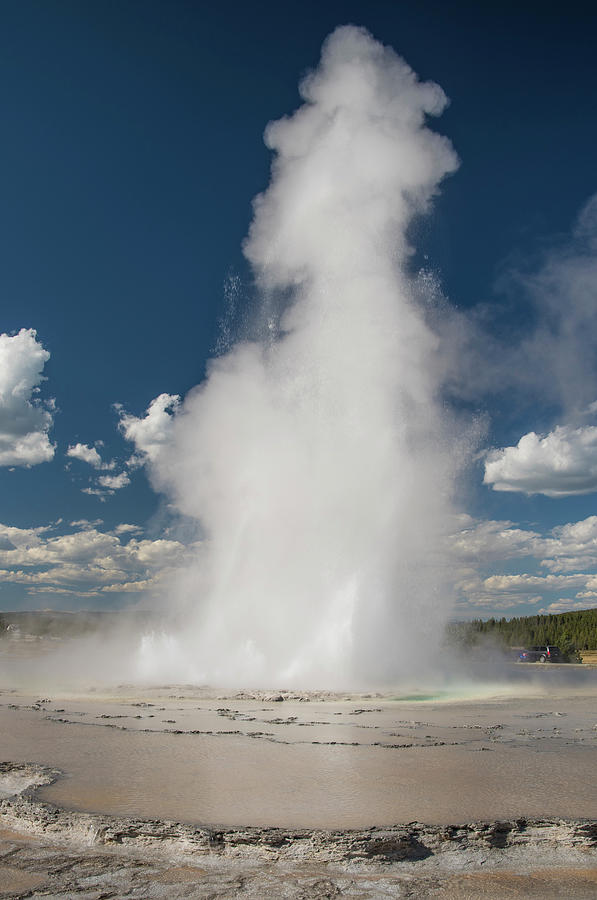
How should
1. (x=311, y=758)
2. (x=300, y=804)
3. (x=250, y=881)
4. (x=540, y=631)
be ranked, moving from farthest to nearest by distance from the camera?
(x=540, y=631) < (x=311, y=758) < (x=300, y=804) < (x=250, y=881)

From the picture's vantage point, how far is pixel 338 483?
66.9ft

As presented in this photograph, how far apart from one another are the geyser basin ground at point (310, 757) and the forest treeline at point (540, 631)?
45047 mm

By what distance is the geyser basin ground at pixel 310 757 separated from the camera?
5621 mm

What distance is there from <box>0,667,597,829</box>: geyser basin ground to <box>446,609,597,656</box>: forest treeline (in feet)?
148

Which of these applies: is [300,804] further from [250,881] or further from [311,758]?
[311,758]

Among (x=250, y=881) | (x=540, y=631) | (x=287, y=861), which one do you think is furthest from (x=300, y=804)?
(x=540, y=631)

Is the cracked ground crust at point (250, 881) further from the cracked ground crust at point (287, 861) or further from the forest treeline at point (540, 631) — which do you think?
the forest treeline at point (540, 631)

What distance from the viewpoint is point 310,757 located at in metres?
7.95

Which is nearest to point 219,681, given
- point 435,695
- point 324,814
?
point 435,695

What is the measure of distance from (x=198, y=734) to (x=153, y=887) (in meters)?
5.90

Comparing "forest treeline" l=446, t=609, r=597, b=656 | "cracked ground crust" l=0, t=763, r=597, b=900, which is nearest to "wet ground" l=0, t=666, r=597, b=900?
"cracked ground crust" l=0, t=763, r=597, b=900

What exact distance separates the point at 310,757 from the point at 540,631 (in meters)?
73.4

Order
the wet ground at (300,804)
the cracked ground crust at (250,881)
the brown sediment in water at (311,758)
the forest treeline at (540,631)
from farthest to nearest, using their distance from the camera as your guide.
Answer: the forest treeline at (540,631) → the brown sediment in water at (311,758) → the wet ground at (300,804) → the cracked ground crust at (250,881)

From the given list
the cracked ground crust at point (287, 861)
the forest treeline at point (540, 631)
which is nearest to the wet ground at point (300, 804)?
the cracked ground crust at point (287, 861)
